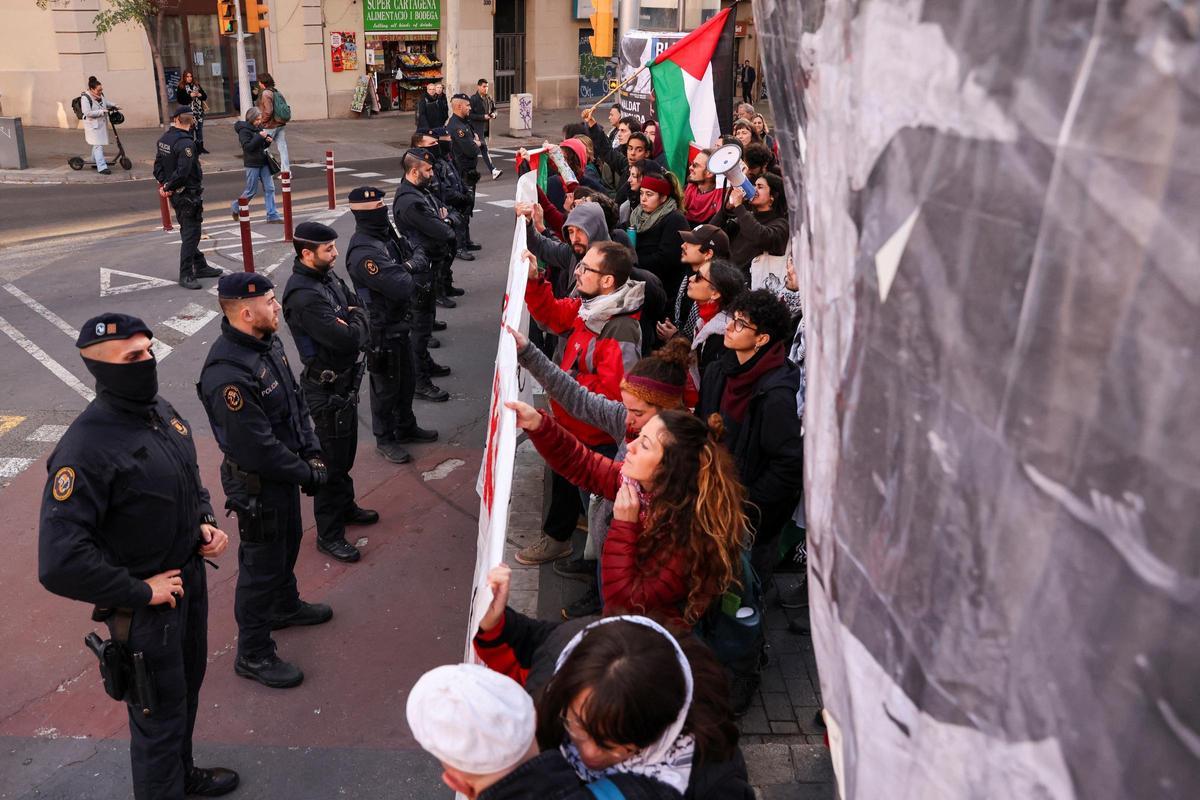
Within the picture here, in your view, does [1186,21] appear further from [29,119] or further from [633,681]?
[29,119]

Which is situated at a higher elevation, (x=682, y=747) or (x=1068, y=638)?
(x=1068, y=638)

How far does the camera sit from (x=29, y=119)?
22203mm

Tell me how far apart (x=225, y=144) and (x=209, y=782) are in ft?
68.0

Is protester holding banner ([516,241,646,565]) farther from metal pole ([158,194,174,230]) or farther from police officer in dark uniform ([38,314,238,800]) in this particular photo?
metal pole ([158,194,174,230])

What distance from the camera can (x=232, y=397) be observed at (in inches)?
160

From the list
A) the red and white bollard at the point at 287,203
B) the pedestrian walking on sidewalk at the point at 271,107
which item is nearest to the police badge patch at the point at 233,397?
the red and white bollard at the point at 287,203

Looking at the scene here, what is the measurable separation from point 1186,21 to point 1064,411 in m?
0.28

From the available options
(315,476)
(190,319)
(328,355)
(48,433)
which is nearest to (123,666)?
(315,476)

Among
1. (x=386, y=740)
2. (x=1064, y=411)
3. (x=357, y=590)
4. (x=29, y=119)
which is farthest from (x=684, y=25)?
(x=29, y=119)

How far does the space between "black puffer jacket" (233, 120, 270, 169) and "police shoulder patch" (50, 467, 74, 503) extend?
11.1 m

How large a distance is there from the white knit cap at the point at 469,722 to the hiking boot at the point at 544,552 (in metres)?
3.48

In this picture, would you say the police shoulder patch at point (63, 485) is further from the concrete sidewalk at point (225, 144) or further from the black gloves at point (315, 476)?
the concrete sidewalk at point (225, 144)

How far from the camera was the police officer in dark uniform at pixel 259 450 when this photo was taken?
13.5ft

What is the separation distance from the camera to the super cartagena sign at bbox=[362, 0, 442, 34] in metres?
27.0
